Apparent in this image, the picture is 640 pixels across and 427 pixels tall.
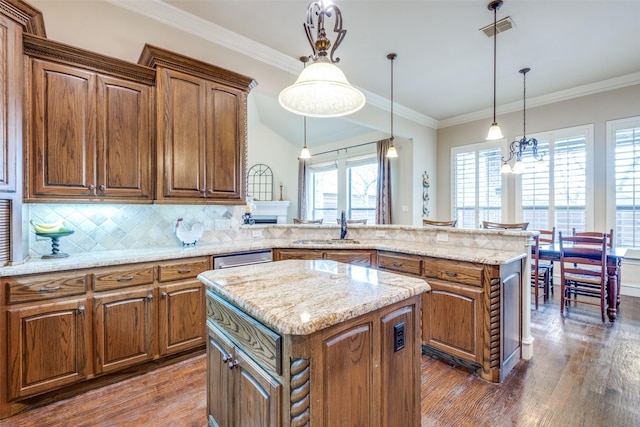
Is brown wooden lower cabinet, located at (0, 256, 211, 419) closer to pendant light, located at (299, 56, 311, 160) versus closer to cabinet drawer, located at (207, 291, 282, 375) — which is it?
cabinet drawer, located at (207, 291, 282, 375)

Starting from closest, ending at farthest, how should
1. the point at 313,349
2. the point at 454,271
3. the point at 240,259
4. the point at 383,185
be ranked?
the point at 313,349 < the point at 454,271 < the point at 240,259 < the point at 383,185

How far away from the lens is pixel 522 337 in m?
2.60

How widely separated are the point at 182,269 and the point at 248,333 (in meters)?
1.55

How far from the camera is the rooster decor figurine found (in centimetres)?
291

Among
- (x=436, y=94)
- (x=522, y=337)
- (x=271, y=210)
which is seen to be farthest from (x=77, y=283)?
(x=271, y=210)

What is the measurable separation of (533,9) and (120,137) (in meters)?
3.95

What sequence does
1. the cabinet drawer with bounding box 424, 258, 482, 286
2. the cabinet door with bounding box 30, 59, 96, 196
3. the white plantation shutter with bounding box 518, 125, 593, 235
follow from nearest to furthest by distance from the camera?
the cabinet door with bounding box 30, 59, 96, 196, the cabinet drawer with bounding box 424, 258, 482, 286, the white plantation shutter with bounding box 518, 125, 593, 235

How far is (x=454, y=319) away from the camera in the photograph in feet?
7.93

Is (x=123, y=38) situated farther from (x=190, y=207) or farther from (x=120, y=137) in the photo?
(x=190, y=207)

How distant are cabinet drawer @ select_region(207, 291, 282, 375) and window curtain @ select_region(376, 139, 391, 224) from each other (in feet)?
16.4

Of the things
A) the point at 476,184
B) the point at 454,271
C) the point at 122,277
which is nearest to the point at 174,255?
the point at 122,277

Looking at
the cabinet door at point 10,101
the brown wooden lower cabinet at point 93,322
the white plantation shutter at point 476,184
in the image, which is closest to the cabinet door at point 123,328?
the brown wooden lower cabinet at point 93,322

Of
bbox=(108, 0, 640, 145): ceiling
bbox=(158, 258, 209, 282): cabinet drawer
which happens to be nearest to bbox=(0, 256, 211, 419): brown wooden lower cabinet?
bbox=(158, 258, 209, 282): cabinet drawer

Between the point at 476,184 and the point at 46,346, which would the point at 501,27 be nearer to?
the point at 476,184
